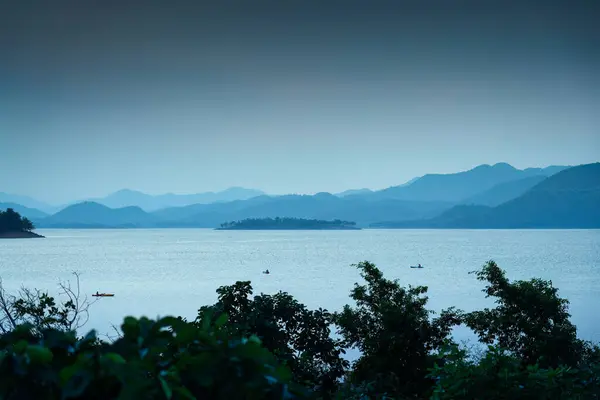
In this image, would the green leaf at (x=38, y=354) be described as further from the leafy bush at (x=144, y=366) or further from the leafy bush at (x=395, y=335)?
the leafy bush at (x=395, y=335)

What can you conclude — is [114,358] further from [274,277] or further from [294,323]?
[274,277]

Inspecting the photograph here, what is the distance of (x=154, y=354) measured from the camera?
1834mm

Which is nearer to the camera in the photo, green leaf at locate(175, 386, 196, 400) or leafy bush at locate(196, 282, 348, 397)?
green leaf at locate(175, 386, 196, 400)

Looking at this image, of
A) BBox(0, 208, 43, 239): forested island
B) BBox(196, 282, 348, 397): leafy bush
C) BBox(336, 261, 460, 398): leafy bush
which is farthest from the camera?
BBox(0, 208, 43, 239): forested island

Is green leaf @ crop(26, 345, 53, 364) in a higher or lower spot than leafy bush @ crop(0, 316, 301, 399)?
higher

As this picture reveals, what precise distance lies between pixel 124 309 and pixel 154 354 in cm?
4258

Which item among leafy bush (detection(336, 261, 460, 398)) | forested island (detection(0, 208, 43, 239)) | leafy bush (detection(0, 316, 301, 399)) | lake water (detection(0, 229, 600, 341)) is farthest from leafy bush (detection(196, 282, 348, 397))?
forested island (detection(0, 208, 43, 239))

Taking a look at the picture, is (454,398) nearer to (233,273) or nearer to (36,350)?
(36,350)

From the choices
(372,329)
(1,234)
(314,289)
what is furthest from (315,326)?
(1,234)

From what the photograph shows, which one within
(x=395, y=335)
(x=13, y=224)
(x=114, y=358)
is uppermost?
(x=13, y=224)

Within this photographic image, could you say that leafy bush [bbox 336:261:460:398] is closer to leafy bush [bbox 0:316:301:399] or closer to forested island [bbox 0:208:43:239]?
leafy bush [bbox 0:316:301:399]

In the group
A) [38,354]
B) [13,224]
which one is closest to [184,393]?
[38,354]

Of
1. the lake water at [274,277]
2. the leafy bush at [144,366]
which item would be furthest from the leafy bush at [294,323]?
the lake water at [274,277]

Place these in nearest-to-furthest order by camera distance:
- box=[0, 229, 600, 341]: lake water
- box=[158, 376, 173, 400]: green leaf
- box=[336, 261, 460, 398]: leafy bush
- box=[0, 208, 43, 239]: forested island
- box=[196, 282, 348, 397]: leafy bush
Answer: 1. box=[158, 376, 173, 400]: green leaf
2. box=[336, 261, 460, 398]: leafy bush
3. box=[196, 282, 348, 397]: leafy bush
4. box=[0, 229, 600, 341]: lake water
5. box=[0, 208, 43, 239]: forested island
